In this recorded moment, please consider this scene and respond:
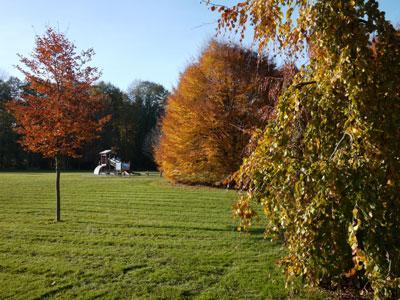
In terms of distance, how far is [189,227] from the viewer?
857cm

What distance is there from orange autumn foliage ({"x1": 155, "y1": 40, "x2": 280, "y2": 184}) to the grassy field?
7264mm

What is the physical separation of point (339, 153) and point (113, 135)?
48471mm

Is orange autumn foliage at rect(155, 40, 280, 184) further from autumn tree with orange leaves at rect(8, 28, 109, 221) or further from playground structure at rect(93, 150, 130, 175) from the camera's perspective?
playground structure at rect(93, 150, 130, 175)

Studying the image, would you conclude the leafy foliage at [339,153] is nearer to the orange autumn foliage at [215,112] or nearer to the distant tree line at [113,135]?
the orange autumn foliage at [215,112]

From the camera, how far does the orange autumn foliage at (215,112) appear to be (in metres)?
17.9

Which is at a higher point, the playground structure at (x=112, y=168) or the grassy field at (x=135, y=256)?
the playground structure at (x=112, y=168)

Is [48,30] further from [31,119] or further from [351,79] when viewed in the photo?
[351,79]

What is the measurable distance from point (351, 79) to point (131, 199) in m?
12.0

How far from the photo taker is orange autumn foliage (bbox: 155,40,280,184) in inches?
705

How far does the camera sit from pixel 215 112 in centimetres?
1803

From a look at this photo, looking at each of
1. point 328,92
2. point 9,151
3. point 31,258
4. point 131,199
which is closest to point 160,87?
point 9,151

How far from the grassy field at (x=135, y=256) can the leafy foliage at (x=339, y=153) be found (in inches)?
103

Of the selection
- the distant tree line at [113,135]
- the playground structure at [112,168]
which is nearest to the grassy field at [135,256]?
the playground structure at [112,168]

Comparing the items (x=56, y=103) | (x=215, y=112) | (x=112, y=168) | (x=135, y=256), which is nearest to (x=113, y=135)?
(x=112, y=168)
